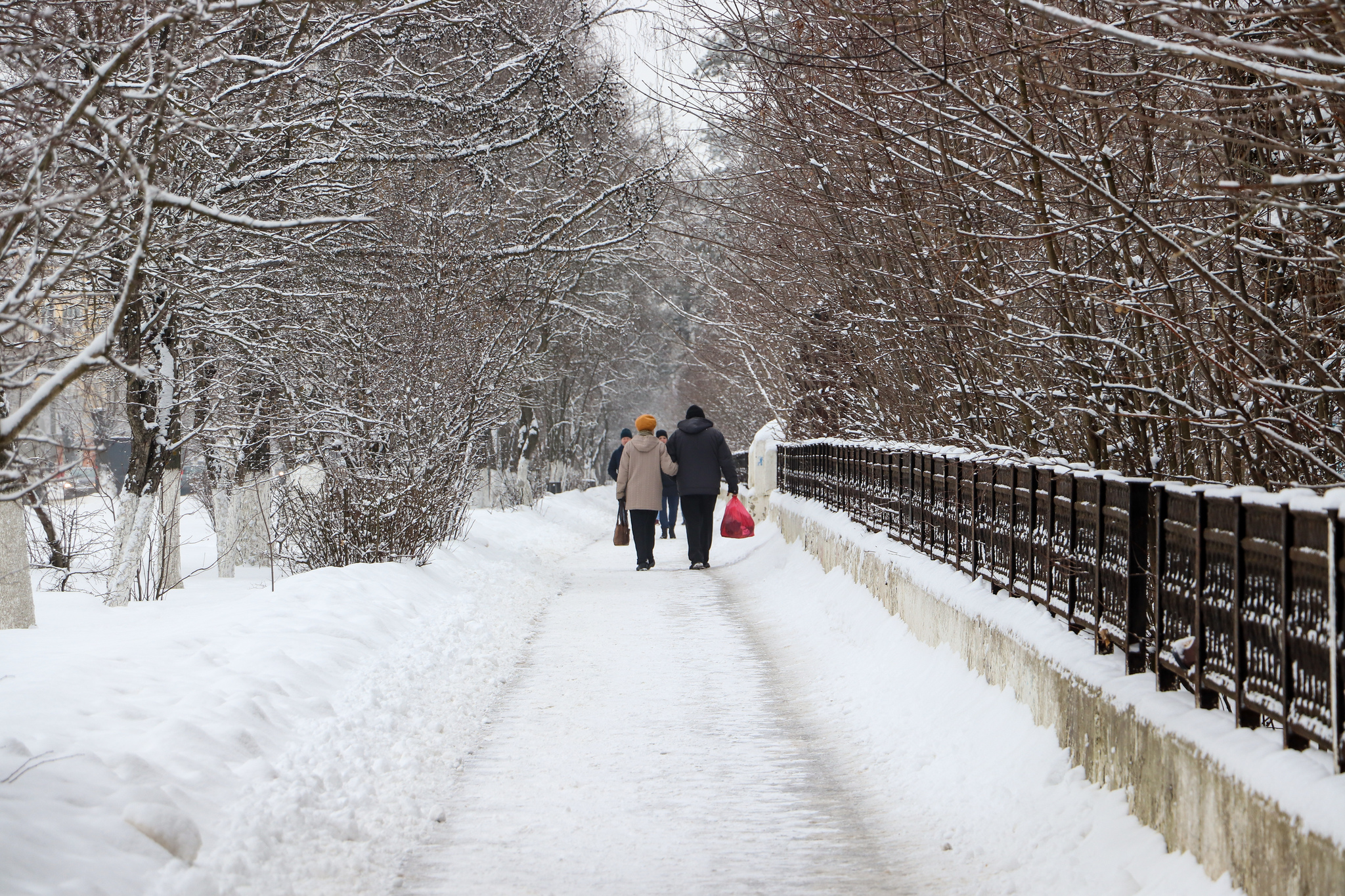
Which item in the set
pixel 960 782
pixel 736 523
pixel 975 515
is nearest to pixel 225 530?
pixel 736 523

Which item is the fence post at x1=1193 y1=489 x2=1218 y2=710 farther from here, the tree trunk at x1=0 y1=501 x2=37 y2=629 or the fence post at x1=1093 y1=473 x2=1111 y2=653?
the tree trunk at x1=0 y1=501 x2=37 y2=629

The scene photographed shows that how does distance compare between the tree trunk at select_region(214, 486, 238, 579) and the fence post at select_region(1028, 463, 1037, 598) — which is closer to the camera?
the fence post at select_region(1028, 463, 1037, 598)

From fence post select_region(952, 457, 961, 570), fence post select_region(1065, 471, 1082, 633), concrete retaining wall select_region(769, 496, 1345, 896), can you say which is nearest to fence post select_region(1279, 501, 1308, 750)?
concrete retaining wall select_region(769, 496, 1345, 896)

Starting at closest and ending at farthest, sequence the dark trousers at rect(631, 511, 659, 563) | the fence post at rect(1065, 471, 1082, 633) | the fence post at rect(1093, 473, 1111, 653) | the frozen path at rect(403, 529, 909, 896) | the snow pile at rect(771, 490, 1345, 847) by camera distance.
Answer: the snow pile at rect(771, 490, 1345, 847)
the frozen path at rect(403, 529, 909, 896)
the fence post at rect(1093, 473, 1111, 653)
the fence post at rect(1065, 471, 1082, 633)
the dark trousers at rect(631, 511, 659, 563)

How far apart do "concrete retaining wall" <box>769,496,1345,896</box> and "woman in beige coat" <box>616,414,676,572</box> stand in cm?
891

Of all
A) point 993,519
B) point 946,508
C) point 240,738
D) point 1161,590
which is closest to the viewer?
point 1161,590

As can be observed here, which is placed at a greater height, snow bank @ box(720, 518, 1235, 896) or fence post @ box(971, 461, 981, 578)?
fence post @ box(971, 461, 981, 578)

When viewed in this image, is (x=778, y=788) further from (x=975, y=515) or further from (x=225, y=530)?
(x=225, y=530)

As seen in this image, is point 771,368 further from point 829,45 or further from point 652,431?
point 829,45

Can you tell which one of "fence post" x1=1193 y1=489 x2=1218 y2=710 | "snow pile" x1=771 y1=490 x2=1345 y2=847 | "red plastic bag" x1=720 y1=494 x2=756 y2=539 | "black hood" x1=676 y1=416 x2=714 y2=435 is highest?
"black hood" x1=676 y1=416 x2=714 y2=435

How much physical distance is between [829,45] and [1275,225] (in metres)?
3.52

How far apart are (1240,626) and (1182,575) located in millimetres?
663

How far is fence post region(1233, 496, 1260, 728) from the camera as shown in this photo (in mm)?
4285

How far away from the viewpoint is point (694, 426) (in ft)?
55.4
